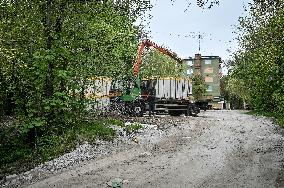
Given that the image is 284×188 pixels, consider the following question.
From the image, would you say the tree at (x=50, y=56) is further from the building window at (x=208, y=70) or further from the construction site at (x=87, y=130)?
the building window at (x=208, y=70)

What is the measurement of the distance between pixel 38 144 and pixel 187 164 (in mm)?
5743

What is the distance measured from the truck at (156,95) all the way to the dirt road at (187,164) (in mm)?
8167

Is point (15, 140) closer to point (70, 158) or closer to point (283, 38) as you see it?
point (70, 158)

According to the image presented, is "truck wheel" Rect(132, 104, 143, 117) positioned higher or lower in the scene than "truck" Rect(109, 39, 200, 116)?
lower

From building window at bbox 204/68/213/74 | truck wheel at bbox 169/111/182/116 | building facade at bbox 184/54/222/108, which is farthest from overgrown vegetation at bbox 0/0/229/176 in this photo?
building window at bbox 204/68/213/74

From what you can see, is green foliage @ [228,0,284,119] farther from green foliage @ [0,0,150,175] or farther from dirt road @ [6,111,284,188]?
green foliage @ [0,0,150,175]

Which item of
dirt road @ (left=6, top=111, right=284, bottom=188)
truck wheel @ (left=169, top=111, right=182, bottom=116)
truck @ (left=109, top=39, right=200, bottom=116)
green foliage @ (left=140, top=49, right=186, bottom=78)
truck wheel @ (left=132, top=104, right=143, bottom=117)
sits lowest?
dirt road @ (left=6, top=111, right=284, bottom=188)

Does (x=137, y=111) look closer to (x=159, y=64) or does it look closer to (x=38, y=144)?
(x=38, y=144)

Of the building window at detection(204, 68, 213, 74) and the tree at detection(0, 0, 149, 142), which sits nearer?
the tree at detection(0, 0, 149, 142)

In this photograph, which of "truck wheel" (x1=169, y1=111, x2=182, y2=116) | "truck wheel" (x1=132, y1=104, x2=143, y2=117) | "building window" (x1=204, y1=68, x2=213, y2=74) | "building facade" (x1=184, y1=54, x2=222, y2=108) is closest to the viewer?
"truck wheel" (x1=132, y1=104, x2=143, y2=117)

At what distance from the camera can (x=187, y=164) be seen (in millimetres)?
13461

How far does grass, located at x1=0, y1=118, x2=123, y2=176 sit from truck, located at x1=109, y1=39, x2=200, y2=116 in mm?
9547

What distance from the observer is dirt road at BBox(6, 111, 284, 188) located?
449 inches

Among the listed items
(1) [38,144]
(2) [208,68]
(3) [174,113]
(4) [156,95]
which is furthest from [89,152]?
(2) [208,68]
